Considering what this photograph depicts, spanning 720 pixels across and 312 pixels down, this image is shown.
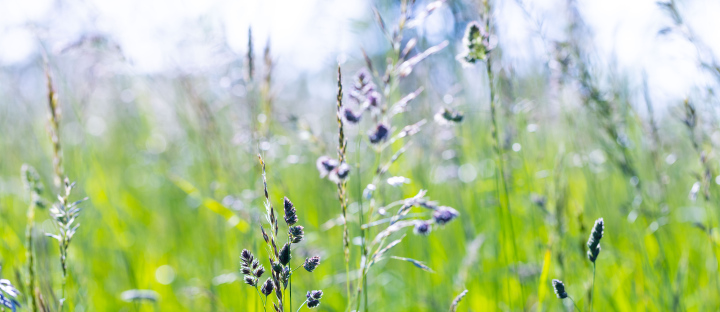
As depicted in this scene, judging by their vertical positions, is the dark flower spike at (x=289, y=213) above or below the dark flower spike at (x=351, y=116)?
below

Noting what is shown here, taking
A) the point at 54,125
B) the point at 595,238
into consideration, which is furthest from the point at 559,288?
the point at 54,125

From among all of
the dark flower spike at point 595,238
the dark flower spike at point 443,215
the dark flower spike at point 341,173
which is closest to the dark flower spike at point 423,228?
the dark flower spike at point 443,215

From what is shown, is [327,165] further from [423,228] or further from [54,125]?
[54,125]

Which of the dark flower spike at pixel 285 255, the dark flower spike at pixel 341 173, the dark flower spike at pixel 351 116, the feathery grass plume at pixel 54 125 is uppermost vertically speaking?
the feathery grass plume at pixel 54 125

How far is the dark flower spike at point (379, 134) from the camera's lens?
99 centimetres

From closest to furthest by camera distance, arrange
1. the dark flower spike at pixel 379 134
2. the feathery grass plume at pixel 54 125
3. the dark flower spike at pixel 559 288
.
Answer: the dark flower spike at pixel 559 288 < the dark flower spike at pixel 379 134 < the feathery grass plume at pixel 54 125

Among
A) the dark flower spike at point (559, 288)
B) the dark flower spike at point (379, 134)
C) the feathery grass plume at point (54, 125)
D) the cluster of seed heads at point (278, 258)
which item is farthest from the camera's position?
the feathery grass plume at point (54, 125)

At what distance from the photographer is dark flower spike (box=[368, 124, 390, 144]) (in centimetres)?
99

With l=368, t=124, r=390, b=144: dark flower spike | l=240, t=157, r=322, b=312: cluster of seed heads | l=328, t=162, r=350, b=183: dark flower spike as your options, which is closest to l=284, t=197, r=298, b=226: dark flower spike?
l=240, t=157, r=322, b=312: cluster of seed heads

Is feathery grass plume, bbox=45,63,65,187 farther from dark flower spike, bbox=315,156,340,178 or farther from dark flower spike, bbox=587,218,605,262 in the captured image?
dark flower spike, bbox=587,218,605,262

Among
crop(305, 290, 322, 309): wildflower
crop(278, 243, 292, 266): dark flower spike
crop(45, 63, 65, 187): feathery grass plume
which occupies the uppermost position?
crop(45, 63, 65, 187): feathery grass plume

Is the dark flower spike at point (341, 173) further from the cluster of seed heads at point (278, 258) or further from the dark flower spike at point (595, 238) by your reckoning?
the dark flower spike at point (595, 238)

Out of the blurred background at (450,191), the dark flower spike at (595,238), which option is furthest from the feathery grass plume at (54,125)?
the dark flower spike at (595,238)

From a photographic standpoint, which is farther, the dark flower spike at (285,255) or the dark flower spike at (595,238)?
the dark flower spike at (595,238)
